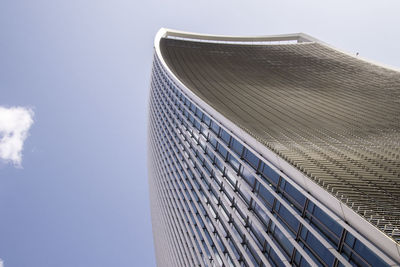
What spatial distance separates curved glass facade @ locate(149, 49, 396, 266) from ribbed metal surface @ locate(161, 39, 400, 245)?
150 cm

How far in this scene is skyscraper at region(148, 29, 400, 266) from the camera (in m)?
13.2

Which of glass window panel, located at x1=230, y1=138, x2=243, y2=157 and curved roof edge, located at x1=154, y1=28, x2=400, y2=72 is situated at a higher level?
curved roof edge, located at x1=154, y1=28, x2=400, y2=72

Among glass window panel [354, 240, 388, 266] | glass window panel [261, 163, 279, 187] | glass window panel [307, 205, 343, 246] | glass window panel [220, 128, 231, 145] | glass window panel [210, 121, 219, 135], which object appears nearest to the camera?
glass window panel [354, 240, 388, 266]

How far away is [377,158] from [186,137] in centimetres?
2213

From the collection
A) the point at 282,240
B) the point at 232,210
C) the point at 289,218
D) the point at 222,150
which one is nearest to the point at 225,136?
the point at 222,150

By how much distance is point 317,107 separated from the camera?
33375mm

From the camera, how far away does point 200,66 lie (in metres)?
52.8

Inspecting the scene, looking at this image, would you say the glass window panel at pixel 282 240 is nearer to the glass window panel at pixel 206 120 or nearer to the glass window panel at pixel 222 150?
the glass window panel at pixel 222 150

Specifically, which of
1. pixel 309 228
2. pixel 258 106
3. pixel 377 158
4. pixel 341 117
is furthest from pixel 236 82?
pixel 309 228

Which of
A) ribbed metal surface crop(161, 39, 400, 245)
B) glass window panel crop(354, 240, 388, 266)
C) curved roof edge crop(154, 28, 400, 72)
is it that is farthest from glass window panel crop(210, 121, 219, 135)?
curved roof edge crop(154, 28, 400, 72)

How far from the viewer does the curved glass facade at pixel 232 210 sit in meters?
13.5

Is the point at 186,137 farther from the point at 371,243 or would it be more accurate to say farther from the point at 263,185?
the point at 371,243

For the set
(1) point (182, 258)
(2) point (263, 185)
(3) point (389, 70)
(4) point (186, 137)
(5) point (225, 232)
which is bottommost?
(1) point (182, 258)

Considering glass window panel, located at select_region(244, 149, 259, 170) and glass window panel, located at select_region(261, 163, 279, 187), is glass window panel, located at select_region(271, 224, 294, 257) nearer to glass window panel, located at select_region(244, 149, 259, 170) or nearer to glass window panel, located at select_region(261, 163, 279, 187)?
glass window panel, located at select_region(261, 163, 279, 187)
